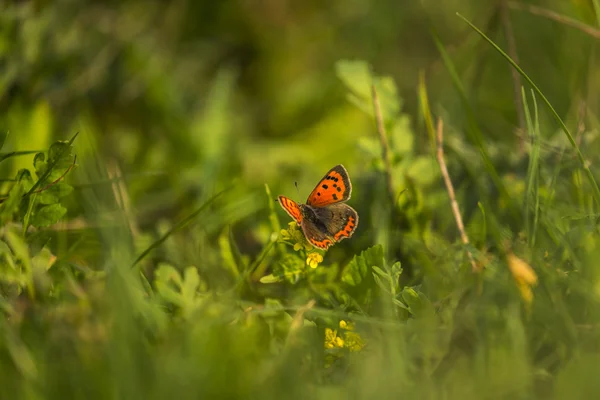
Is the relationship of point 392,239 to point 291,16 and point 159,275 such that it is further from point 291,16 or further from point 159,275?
point 291,16

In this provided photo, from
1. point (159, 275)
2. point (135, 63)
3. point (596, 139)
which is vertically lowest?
point (596, 139)

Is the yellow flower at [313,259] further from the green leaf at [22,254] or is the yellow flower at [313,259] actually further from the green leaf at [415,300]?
the green leaf at [22,254]

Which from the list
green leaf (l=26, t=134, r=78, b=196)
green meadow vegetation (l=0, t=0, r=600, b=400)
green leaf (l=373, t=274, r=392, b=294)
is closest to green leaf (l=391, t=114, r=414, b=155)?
green meadow vegetation (l=0, t=0, r=600, b=400)

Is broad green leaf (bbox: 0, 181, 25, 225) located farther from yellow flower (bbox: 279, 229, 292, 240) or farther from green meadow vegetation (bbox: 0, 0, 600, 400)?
yellow flower (bbox: 279, 229, 292, 240)

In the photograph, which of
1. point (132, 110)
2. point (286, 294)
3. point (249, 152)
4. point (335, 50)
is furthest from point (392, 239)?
point (335, 50)

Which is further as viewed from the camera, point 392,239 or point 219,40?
point 219,40

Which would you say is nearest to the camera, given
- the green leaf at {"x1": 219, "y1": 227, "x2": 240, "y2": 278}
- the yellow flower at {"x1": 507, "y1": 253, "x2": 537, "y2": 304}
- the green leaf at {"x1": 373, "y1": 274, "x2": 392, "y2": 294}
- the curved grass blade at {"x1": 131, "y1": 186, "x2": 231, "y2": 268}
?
the yellow flower at {"x1": 507, "y1": 253, "x2": 537, "y2": 304}

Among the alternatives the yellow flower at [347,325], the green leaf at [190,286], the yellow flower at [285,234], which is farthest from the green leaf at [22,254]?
the yellow flower at [347,325]
